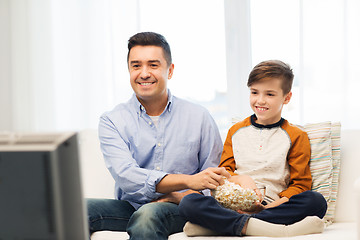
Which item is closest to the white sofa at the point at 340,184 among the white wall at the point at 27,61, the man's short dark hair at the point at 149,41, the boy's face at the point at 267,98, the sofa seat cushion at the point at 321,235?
the sofa seat cushion at the point at 321,235

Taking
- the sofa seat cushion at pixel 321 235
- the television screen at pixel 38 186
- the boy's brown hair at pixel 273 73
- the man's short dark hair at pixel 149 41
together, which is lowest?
the sofa seat cushion at pixel 321 235

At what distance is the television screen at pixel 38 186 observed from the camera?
85 cm

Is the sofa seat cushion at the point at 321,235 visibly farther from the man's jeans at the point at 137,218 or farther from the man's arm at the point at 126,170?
the man's arm at the point at 126,170

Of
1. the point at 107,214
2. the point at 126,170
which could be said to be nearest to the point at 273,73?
the point at 126,170

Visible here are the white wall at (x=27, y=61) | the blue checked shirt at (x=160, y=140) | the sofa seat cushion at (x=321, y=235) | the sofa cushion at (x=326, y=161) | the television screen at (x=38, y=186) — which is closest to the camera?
the television screen at (x=38, y=186)

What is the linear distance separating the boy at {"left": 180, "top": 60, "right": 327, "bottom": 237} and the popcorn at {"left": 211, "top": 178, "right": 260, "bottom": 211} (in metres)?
0.04

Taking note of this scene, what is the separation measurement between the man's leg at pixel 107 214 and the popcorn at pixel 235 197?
451 mm

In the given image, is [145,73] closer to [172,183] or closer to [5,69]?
[172,183]

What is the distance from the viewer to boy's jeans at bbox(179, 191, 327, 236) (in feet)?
5.50

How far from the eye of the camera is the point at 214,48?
3.10 metres

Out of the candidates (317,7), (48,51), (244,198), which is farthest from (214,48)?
(244,198)

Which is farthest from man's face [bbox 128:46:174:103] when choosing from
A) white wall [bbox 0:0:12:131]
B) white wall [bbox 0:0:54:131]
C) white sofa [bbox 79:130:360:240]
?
white wall [bbox 0:0:12:131]

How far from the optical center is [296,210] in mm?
1705

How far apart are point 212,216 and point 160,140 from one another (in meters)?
0.52
